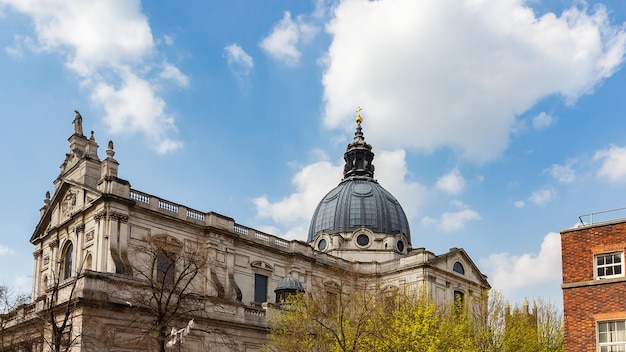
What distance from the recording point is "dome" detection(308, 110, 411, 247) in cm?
7288

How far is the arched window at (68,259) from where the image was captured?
161 feet

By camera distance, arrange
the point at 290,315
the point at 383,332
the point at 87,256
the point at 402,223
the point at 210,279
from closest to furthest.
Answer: the point at 383,332 → the point at 290,315 → the point at 87,256 → the point at 210,279 → the point at 402,223

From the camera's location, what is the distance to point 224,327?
42.4 metres

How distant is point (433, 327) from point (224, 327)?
12.7 metres

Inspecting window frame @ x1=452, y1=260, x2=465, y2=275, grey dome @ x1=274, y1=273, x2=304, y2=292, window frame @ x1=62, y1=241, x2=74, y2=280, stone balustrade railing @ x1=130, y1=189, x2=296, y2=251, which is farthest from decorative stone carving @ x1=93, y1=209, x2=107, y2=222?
window frame @ x1=452, y1=260, x2=465, y2=275

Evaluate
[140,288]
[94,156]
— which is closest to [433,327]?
[140,288]

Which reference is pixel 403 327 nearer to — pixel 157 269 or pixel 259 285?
pixel 157 269

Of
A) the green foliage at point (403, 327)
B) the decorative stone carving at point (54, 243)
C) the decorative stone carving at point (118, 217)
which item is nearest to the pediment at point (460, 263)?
the green foliage at point (403, 327)

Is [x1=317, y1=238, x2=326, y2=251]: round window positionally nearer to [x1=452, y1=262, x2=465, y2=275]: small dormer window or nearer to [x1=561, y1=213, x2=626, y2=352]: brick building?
[x1=452, y1=262, x2=465, y2=275]: small dormer window

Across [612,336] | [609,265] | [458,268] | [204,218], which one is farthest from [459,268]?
[612,336]

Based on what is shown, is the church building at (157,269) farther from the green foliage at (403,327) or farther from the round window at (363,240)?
the green foliage at (403,327)

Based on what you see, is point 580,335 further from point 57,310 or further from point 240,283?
point 240,283

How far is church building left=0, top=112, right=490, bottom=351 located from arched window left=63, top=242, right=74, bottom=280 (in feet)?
0.24

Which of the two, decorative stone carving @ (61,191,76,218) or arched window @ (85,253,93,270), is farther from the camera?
decorative stone carving @ (61,191,76,218)
